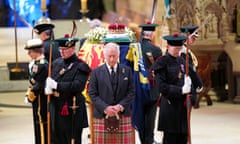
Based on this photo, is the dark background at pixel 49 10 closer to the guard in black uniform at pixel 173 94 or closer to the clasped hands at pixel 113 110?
the guard in black uniform at pixel 173 94

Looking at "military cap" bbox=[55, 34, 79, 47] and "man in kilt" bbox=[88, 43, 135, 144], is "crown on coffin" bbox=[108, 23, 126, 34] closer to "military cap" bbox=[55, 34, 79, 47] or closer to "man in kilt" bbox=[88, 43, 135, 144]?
"military cap" bbox=[55, 34, 79, 47]

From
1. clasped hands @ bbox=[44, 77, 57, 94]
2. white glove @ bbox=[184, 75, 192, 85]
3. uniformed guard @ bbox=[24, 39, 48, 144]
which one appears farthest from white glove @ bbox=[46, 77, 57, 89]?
white glove @ bbox=[184, 75, 192, 85]

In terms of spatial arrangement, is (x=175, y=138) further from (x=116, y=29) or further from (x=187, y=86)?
(x=116, y=29)

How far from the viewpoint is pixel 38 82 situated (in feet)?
30.2

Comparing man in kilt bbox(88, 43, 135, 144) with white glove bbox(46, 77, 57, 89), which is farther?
white glove bbox(46, 77, 57, 89)

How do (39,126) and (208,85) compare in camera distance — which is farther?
(208,85)

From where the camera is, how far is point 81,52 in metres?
10.9

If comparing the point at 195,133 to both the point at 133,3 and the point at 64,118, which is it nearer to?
the point at 64,118

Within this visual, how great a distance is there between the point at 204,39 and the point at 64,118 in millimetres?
7489

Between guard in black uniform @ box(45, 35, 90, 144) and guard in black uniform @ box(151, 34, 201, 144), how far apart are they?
3.11 feet

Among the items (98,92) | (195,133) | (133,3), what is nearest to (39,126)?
(98,92)

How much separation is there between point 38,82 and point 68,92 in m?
0.42

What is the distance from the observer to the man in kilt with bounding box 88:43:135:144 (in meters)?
8.72

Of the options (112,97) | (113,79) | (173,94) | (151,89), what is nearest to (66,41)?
(113,79)
